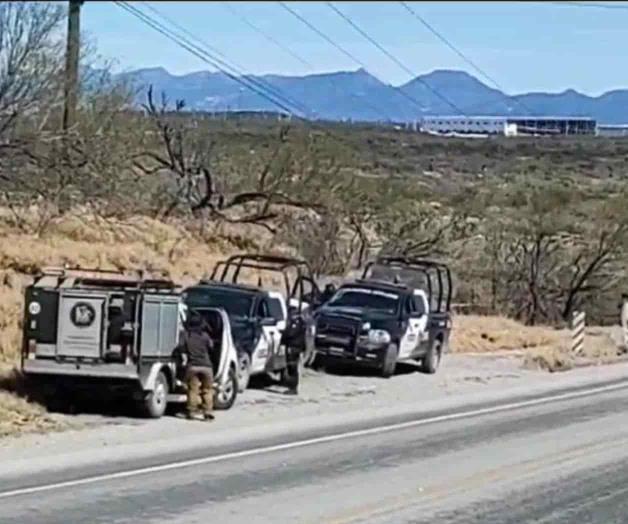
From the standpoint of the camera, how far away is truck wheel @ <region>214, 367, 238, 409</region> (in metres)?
23.2

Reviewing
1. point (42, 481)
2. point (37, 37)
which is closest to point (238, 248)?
point (37, 37)

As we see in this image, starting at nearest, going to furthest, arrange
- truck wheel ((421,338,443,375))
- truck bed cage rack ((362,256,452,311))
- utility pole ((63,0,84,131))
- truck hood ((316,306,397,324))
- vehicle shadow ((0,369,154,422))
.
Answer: vehicle shadow ((0,369,154,422))
truck hood ((316,306,397,324))
utility pole ((63,0,84,131))
truck wheel ((421,338,443,375))
truck bed cage rack ((362,256,452,311))

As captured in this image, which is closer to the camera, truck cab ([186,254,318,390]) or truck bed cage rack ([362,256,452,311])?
truck cab ([186,254,318,390])

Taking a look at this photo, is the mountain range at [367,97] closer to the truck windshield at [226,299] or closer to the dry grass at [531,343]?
the dry grass at [531,343]

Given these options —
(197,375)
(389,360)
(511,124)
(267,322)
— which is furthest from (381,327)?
(511,124)

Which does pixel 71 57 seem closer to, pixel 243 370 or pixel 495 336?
pixel 243 370

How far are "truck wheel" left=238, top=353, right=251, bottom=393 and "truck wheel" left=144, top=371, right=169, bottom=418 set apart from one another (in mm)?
3141

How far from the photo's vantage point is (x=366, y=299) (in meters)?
32.7

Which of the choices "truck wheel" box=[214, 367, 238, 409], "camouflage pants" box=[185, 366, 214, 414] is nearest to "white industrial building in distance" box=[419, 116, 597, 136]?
"truck wheel" box=[214, 367, 238, 409]

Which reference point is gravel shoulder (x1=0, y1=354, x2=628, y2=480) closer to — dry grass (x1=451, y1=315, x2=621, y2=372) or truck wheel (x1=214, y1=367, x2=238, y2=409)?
truck wheel (x1=214, y1=367, x2=238, y2=409)

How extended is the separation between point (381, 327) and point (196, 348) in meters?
9.90

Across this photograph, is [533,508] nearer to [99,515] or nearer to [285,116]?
[99,515]

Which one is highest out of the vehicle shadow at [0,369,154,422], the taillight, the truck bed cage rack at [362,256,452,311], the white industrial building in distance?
the white industrial building in distance

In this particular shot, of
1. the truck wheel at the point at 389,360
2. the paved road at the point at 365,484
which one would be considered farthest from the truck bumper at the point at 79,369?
the truck wheel at the point at 389,360
